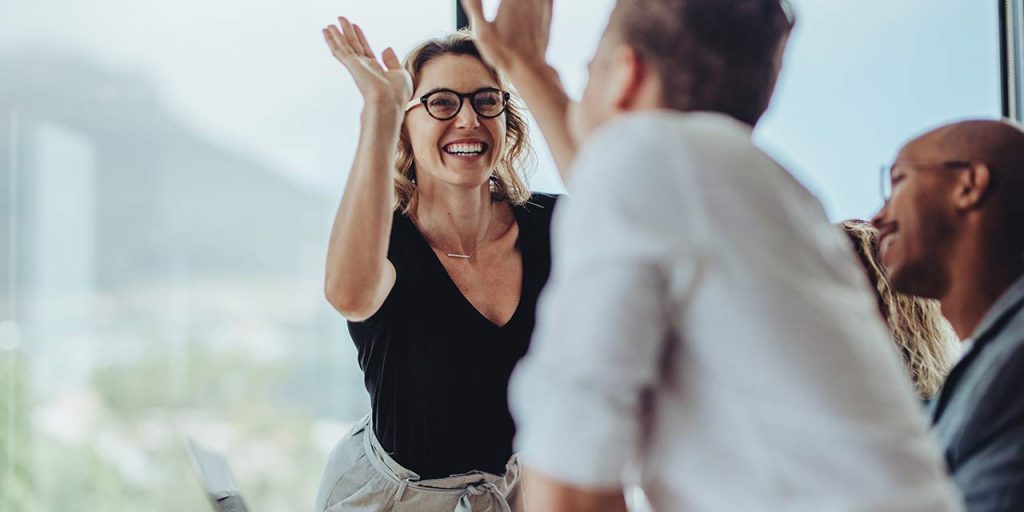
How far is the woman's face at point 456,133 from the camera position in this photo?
1.97m

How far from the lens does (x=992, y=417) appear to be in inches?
40.1

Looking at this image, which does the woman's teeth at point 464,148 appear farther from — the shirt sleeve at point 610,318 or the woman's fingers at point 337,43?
the shirt sleeve at point 610,318

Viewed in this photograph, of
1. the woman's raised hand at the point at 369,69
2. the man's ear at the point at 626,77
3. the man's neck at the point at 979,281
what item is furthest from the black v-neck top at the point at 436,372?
the man's ear at the point at 626,77

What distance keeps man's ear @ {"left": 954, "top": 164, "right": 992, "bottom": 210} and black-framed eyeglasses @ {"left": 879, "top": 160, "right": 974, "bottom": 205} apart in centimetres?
1

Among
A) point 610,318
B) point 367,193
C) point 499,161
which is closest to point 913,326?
point 499,161

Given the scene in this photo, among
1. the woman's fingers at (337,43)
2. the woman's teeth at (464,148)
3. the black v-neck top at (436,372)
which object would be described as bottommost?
the black v-neck top at (436,372)

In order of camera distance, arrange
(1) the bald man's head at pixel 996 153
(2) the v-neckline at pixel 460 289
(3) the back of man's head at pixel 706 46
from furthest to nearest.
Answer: (2) the v-neckline at pixel 460 289 → (1) the bald man's head at pixel 996 153 → (3) the back of man's head at pixel 706 46

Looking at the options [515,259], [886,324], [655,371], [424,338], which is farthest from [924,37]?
[655,371]

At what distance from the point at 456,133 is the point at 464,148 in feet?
0.10

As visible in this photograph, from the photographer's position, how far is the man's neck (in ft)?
3.76

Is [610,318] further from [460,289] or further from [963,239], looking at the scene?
[460,289]

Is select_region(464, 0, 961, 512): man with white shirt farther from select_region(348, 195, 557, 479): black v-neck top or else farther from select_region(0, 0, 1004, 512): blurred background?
select_region(0, 0, 1004, 512): blurred background

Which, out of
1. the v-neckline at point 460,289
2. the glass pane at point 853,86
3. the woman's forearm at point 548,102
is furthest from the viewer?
the glass pane at point 853,86

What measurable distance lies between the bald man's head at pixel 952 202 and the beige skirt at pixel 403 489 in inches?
34.1
